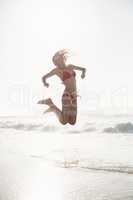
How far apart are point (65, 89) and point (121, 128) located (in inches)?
15.1

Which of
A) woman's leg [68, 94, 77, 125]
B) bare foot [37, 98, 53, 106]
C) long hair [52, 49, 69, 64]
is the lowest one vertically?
woman's leg [68, 94, 77, 125]

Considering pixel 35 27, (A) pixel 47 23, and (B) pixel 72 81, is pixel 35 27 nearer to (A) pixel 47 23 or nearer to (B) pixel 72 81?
(A) pixel 47 23

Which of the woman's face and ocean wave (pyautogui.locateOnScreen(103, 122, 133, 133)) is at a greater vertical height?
the woman's face

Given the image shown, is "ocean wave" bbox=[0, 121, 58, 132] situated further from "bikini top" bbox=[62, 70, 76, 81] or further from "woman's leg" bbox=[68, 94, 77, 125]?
"bikini top" bbox=[62, 70, 76, 81]

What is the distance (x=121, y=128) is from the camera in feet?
8.00

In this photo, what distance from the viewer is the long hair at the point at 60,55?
240cm

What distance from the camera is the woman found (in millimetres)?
2393

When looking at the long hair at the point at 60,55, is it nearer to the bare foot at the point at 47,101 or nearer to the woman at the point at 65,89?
the woman at the point at 65,89

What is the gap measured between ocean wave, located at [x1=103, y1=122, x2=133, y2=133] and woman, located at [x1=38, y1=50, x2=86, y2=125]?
209 millimetres

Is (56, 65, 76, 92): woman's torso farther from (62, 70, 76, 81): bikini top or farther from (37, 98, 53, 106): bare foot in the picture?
(37, 98, 53, 106): bare foot

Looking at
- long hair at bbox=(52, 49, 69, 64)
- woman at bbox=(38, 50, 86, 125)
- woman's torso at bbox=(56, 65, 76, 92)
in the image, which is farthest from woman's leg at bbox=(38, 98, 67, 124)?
long hair at bbox=(52, 49, 69, 64)

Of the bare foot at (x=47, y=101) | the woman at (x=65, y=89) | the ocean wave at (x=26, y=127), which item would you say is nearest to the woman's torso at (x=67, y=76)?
the woman at (x=65, y=89)

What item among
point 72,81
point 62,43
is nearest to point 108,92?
point 72,81

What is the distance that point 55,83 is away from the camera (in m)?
2.40
